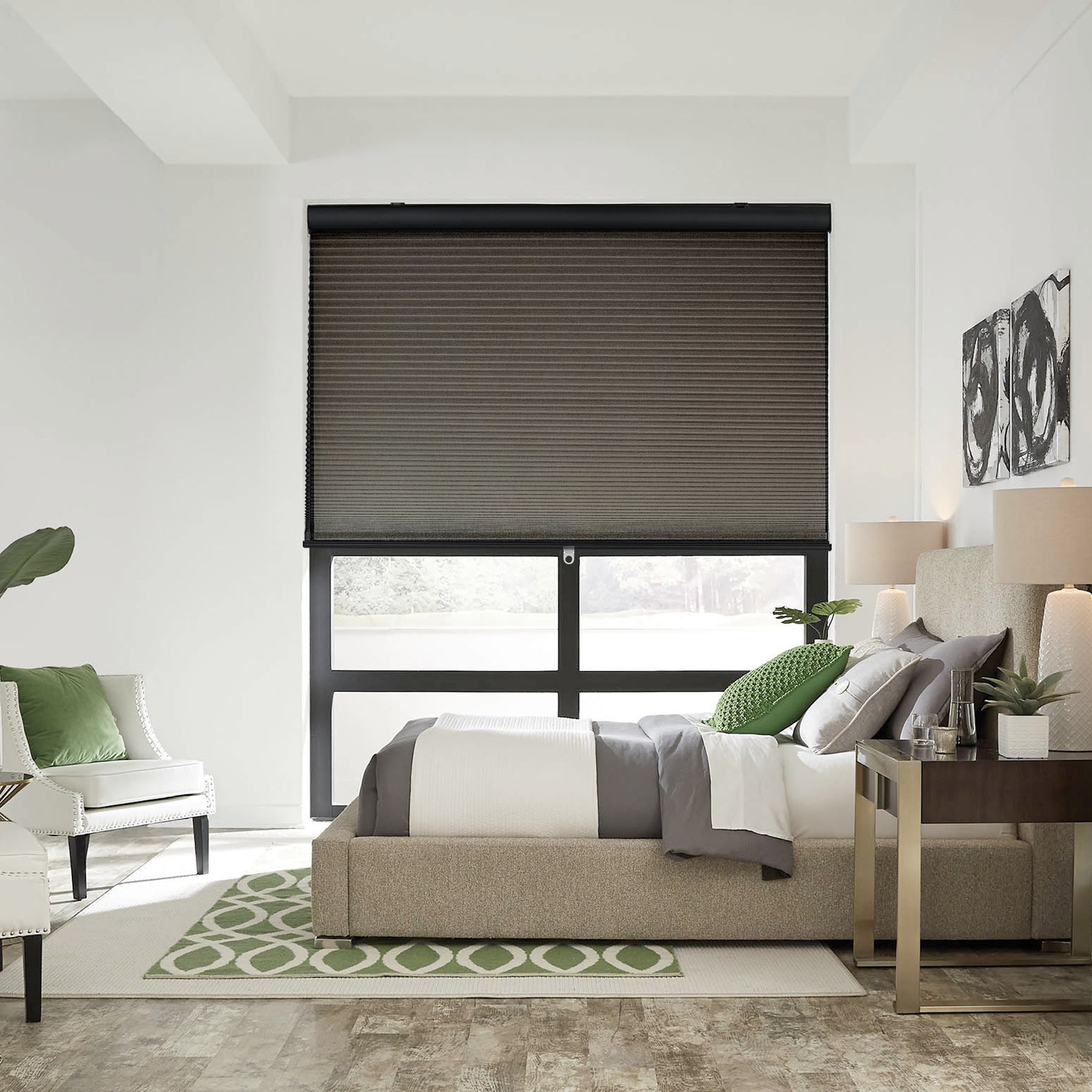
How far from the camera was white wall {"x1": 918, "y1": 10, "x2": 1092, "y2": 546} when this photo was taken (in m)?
3.48

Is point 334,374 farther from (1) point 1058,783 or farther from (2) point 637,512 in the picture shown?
(1) point 1058,783

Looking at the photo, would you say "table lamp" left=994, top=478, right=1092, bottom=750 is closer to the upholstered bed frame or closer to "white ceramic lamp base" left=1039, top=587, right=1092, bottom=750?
"white ceramic lamp base" left=1039, top=587, right=1092, bottom=750

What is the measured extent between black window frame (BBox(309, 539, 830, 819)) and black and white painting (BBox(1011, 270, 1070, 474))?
1.44 m

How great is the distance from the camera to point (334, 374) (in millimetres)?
5164

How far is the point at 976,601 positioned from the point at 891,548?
79 cm

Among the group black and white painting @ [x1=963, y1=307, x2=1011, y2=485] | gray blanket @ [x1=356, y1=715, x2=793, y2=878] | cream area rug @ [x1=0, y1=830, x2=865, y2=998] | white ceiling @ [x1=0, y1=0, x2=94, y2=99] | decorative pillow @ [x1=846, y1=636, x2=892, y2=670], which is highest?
white ceiling @ [x1=0, y1=0, x2=94, y2=99]

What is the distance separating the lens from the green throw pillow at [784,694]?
3682 millimetres

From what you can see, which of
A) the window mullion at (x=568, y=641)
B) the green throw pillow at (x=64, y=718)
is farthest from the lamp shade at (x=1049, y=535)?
the green throw pillow at (x=64, y=718)

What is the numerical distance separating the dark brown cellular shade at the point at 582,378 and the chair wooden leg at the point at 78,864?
1752mm

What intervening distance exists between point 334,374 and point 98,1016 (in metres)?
3.08

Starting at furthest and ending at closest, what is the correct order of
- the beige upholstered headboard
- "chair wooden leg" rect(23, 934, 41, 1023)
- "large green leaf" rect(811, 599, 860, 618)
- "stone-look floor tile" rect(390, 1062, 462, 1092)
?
"large green leaf" rect(811, 599, 860, 618), the beige upholstered headboard, "chair wooden leg" rect(23, 934, 41, 1023), "stone-look floor tile" rect(390, 1062, 462, 1092)

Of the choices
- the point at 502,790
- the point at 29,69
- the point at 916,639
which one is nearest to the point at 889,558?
the point at 916,639

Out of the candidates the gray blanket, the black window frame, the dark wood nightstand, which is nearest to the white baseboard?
the black window frame

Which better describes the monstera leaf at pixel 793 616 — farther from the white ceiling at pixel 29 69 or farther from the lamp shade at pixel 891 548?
the white ceiling at pixel 29 69
